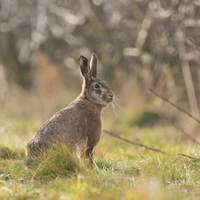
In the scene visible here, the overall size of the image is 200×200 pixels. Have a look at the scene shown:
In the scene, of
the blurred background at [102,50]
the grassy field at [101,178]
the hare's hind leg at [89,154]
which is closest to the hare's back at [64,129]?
the hare's hind leg at [89,154]

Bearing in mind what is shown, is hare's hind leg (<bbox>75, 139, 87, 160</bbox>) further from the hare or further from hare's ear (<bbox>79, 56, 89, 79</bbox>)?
hare's ear (<bbox>79, 56, 89, 79</bbox>)

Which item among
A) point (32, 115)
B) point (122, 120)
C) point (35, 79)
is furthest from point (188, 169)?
point (35, 79)

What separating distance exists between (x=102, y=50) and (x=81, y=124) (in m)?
11.5

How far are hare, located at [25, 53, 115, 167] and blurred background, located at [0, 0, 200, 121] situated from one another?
5.33 metres

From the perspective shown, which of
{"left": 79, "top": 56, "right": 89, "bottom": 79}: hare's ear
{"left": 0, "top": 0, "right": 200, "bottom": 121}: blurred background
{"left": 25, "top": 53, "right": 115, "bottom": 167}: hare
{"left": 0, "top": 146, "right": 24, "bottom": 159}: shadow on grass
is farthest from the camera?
{"left": 0, "top": 0, "right": 200, "bottom": 121}: blurred background

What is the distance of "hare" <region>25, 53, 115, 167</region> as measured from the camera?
700cm

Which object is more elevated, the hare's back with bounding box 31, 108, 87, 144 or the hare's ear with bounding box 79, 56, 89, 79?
the hare's ear with bounding box 79, 56, 89, 79

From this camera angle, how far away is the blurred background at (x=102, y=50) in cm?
1514

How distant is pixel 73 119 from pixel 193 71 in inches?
395

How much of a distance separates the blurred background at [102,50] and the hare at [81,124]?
5332 millimetres

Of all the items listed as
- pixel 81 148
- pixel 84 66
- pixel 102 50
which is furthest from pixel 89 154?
pixel 102 50

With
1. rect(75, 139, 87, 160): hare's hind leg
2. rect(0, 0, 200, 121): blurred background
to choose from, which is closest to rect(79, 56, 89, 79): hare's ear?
rect(75, 139, 87, 160): hare's hind leg

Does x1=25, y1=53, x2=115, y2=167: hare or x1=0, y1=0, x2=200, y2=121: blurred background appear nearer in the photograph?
x1=25, y1=53, x2=115, y2=167: hare

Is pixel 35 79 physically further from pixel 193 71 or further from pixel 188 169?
pixel 188 169
